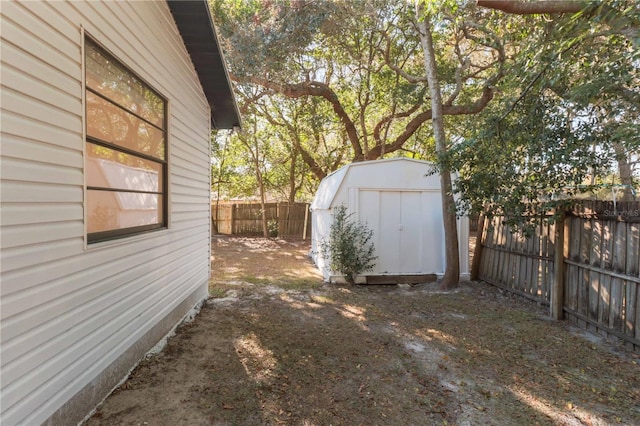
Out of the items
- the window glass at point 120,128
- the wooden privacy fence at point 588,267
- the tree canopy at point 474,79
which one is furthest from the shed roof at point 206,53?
the wooden privacy fence at point 588,267

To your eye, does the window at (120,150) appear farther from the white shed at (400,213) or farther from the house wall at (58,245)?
the white shed at (400,213)

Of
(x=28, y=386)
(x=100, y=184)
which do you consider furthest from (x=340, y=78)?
(x=28, y=386)

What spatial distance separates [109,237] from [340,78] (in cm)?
1165

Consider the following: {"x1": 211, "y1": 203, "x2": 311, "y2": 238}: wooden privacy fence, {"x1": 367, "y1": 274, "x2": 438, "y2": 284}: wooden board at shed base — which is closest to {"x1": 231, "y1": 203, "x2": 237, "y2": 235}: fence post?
{"x1": 211, "y1": 203, "x2": 311, "y2": 238}: wooden privacy fence

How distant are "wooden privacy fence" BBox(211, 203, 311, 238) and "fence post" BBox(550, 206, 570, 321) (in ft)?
36.8

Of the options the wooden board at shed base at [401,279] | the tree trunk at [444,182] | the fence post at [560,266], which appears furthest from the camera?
the wooden board at shed base at [401,279]

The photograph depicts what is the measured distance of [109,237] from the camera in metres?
2.78

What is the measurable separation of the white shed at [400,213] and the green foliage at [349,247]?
165mm

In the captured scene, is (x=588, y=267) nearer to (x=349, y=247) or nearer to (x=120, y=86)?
(x=349, y=247)

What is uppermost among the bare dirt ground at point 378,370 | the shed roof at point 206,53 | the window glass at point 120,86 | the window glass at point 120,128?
the shed roof at point 206,53

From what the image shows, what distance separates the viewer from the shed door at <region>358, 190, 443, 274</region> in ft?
23.9

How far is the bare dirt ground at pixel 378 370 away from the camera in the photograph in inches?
104

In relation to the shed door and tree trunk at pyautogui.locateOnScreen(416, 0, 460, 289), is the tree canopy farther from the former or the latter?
the shed door

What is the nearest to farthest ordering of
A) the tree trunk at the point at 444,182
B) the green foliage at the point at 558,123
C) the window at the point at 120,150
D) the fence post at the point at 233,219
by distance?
the window at the point at 120,150 < the green foliage at the point at 558,123 < the tree trunk at the point at 444,182 < the fence post at the point at 233,219
